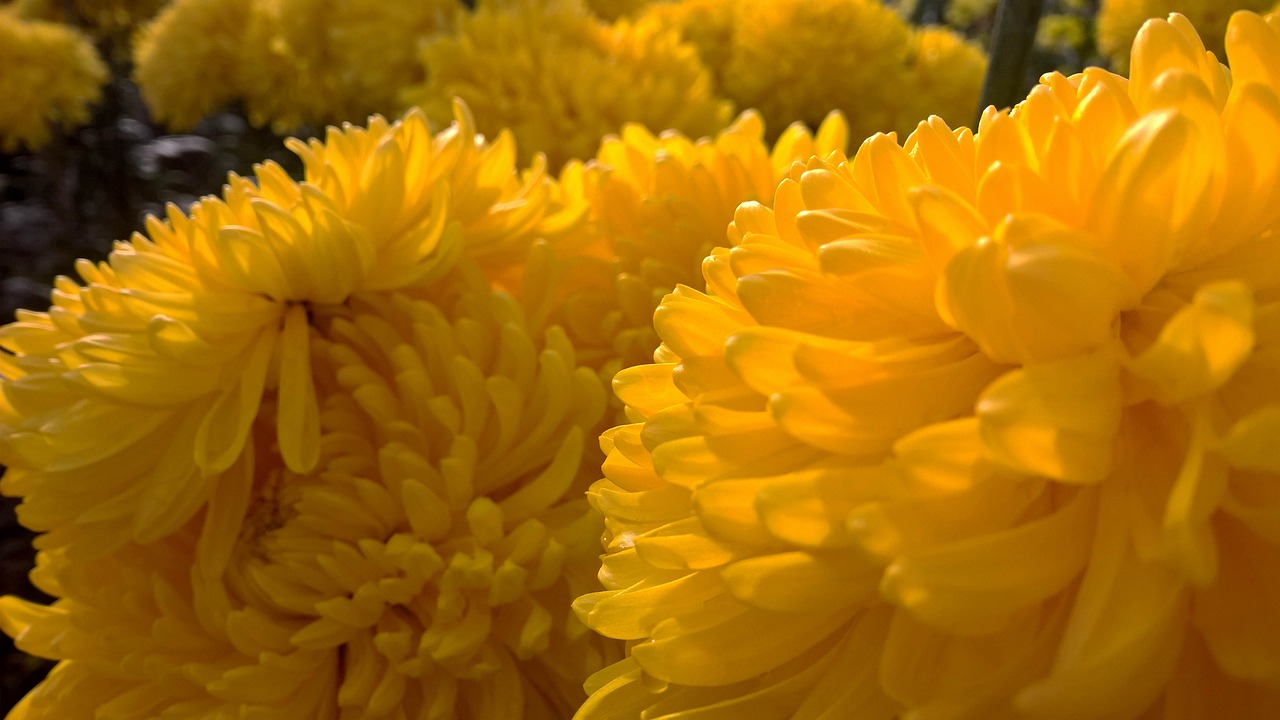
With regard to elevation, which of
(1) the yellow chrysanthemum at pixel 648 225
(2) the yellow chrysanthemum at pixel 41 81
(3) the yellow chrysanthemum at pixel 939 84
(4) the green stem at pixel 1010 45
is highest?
(4) the green stem at pixel 1010 45

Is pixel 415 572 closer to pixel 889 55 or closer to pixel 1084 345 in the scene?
pixel 1084 345

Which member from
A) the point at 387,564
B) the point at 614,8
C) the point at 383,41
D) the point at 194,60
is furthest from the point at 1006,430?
the point at 194,60

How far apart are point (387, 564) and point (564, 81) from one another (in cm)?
46

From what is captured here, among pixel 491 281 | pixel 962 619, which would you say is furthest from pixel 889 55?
pixel 962 619

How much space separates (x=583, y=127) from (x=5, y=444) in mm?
455

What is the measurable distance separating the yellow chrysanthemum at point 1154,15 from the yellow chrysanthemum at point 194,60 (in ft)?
3.43

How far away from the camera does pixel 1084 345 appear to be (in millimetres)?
216

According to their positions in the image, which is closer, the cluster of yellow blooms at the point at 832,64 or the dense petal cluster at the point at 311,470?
the dense petal cluster at the point at 311,470

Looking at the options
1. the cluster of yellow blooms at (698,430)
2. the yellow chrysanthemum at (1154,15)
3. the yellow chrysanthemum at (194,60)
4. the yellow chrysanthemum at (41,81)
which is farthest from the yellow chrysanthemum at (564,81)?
the yellow chrysanthemum at (41,81)

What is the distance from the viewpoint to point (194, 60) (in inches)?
50.5

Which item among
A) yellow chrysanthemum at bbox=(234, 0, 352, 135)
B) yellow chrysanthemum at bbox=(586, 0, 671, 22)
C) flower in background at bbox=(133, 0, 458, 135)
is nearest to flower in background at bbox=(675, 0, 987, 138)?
yellow chrysanthemum at bbox=(586, 0, 671, 22)

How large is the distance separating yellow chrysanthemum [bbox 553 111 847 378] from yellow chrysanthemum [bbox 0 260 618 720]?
0.12ft

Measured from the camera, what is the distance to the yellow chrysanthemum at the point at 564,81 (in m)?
0.74

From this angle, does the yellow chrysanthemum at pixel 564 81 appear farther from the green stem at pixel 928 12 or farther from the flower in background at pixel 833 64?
the green stem at pixel 928 12
